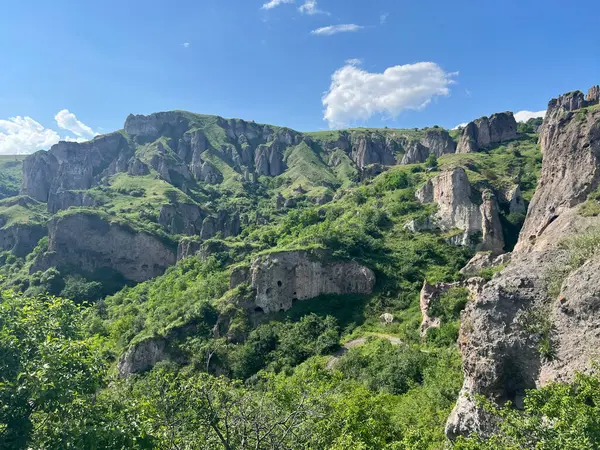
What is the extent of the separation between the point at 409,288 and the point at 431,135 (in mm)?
126114

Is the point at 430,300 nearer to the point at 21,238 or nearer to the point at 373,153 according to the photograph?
the point at 21,238

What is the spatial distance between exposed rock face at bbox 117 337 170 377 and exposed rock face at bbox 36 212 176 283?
207 feet

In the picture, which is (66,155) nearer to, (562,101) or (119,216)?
(119,216)

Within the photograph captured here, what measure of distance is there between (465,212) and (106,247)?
9759cm

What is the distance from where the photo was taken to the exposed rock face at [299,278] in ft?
205

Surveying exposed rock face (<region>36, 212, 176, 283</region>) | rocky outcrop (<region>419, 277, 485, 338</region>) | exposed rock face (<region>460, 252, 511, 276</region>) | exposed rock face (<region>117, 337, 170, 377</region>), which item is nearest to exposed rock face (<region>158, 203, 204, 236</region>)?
exposed rock face (<region>36, 212, 176, 283</region>)

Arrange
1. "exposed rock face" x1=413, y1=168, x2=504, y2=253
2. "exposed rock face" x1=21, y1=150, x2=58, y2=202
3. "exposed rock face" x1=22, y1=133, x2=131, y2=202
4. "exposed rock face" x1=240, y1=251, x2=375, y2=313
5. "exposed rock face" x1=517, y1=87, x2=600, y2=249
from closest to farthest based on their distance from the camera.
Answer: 1. "exposed rock face" x1=517, y1=87, x2=600, y2=249
2. "exposed rock face" x1=240, y1=251, x2=375, y2=313
3. "exposed rock face" x1=413, y1=168, x2=504, y2=253
4. "exposed rock face" x1=21, y1=150, x2=58, y2=202
5. "exposed rock face" x1=22, y1=133, x2=131, y2=202

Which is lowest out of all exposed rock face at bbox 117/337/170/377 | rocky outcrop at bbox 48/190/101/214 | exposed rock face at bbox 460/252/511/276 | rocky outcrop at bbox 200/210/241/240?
exposed rock face at bbox 117/337/170/377

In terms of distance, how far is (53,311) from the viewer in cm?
1542

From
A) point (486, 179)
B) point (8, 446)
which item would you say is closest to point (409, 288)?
point (486, 179)

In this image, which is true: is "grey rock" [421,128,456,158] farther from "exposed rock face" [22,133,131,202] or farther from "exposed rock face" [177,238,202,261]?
"exposed rock face" [22,133,131,202]

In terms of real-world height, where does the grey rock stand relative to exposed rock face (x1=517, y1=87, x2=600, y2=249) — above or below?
above

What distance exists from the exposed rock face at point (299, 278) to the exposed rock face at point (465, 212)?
18.4m

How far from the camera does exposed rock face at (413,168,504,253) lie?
66.3m
